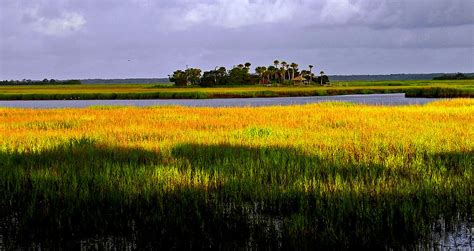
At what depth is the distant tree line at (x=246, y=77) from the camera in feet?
452

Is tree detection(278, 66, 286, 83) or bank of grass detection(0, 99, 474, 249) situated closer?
bank of grass detection(0, 99, 474, 249)

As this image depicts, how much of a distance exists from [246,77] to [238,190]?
13322 cm

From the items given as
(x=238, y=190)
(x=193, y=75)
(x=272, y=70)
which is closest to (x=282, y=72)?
(x=272, y=70)

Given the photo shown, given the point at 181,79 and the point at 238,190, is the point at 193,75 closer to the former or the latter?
the point at 181,79

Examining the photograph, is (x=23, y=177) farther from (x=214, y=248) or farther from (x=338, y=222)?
(x=338, y=222)

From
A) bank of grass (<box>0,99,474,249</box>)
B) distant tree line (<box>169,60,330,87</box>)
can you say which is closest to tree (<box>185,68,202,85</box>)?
distant tree line (<box>169,60,330,87</box>)

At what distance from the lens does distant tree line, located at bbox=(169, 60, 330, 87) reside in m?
138

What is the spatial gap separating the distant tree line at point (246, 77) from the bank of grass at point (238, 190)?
119461 millimetres

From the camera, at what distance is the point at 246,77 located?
14312 cm

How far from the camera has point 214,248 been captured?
A: 25.6 ft

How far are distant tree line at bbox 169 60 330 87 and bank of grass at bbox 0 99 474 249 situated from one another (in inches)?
4703

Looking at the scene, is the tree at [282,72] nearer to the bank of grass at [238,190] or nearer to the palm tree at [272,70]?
the palm tree at [272,70]

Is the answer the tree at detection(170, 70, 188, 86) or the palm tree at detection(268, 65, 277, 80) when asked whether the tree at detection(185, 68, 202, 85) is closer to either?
the tree at detection(170, 70, 188, 86)

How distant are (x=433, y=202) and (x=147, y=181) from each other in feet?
17.6
